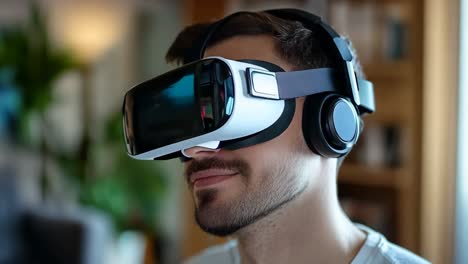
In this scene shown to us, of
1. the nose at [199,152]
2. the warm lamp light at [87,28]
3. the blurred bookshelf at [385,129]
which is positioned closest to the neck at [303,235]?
the nose at [199,152]

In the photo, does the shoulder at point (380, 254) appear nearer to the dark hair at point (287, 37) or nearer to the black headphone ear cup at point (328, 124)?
the black headphone ear cup at point (328, 124)

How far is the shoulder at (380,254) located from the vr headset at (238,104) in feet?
0.52

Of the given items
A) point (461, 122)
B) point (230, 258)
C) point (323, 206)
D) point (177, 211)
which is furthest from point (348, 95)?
point (177, 211)

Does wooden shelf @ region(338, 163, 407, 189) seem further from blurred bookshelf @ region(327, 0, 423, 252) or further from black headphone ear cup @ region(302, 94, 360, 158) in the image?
black headphone ear cup @ region(302, 94, 360, 158)

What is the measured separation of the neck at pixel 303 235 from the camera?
916mm

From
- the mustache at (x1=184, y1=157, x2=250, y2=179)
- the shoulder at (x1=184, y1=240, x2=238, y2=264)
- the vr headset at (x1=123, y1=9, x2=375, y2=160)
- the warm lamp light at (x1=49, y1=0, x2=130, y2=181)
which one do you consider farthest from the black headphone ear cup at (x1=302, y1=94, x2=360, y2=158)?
the warm lamp light at (x1=49, y1=0, x2=130, y2=181)

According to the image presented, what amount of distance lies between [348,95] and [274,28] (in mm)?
152

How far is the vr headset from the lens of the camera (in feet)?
2.56

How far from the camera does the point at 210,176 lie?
88 centimetres

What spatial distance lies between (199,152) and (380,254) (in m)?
0.32

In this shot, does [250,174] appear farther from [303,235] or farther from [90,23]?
[90,23]

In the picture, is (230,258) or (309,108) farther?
(230,258)

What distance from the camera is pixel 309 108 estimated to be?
34.4 inches

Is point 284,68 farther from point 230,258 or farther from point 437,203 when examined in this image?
point 437,203
